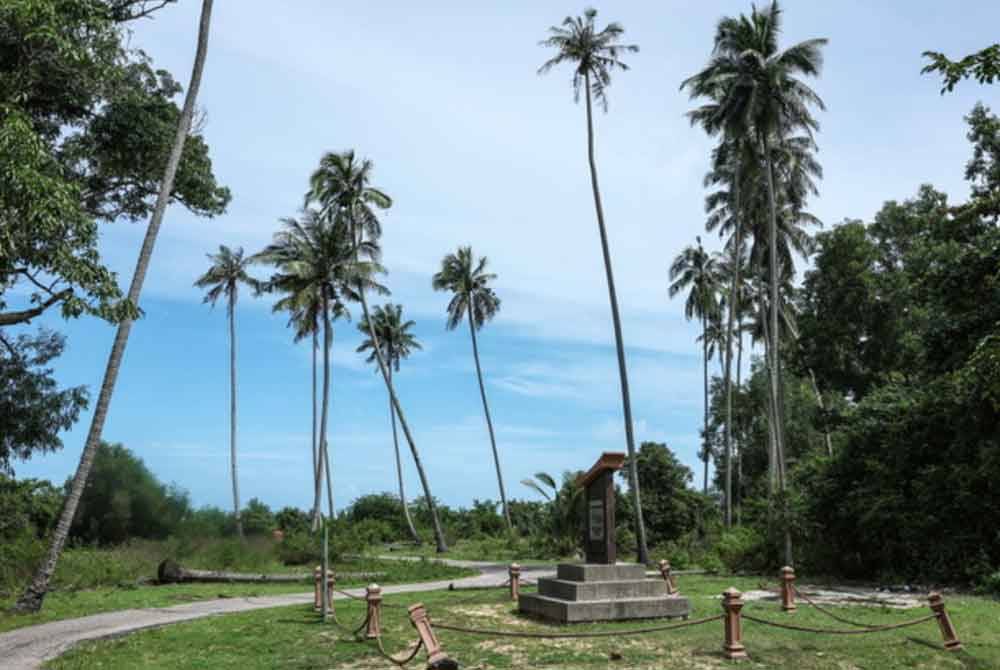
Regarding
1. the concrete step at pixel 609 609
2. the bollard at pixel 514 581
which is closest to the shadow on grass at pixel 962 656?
the concrete step at pixel 609 609

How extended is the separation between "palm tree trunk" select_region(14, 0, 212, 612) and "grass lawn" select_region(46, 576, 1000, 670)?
13.7ft

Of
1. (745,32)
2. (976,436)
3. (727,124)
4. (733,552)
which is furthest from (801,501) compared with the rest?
(745,32)

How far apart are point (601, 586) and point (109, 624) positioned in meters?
9.05

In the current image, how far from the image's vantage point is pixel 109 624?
14.0 meters

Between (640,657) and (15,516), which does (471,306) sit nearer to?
(15,516)

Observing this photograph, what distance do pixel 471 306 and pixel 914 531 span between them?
99.3ft

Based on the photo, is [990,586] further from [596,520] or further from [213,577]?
[213,577]

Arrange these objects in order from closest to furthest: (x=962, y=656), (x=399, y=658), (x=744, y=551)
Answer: (x=399, y=658), (x=962, y=656), (x=744, y=551)

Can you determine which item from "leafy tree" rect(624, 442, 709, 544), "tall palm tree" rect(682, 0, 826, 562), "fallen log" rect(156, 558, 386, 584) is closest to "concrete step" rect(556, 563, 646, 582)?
"fallen log" rect(156, 558, 386, 584)

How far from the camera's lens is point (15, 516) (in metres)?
29.2

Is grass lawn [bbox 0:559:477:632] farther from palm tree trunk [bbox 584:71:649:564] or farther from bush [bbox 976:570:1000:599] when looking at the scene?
bush [bbox 976:570:1000:599]

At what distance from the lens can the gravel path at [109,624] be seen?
11.2 metres

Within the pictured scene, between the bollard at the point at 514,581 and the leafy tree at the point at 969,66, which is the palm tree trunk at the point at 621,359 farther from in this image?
the leafy tree at the point at 969,66

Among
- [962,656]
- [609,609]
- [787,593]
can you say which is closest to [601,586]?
[609,609]
